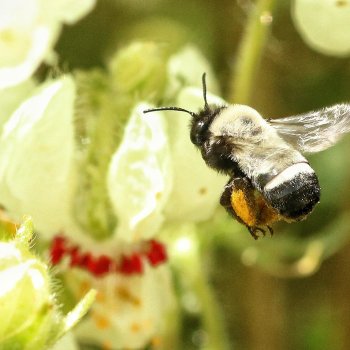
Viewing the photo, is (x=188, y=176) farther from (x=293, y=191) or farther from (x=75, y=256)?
(x=293, y=191)

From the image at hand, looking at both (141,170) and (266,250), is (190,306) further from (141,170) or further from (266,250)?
(141,170)

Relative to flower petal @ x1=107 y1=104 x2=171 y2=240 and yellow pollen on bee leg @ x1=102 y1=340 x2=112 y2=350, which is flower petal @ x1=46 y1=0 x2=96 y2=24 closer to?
flower petal @ x1=107 y1=104 x2=171 y2=240

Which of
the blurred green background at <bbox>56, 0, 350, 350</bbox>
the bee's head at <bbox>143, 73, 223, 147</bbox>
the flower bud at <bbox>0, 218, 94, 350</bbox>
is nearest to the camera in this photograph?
the flower bud at <bbox>0, 218, 94, 350</bbox>

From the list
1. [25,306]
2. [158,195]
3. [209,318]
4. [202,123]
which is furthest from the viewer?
[209,318]

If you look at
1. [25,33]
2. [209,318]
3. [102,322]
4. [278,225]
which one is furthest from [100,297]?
[278,225]

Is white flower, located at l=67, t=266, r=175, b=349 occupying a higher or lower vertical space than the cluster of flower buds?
lower

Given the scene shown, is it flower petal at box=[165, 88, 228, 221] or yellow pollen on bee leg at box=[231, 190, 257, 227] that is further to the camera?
flower petal at box=[165, 88, 228, 221]

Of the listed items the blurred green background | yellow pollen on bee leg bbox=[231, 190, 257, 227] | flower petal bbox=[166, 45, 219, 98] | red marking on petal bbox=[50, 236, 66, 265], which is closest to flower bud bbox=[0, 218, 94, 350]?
yellow pollen on bee leg bbox=[231, 190, 257, 227]
